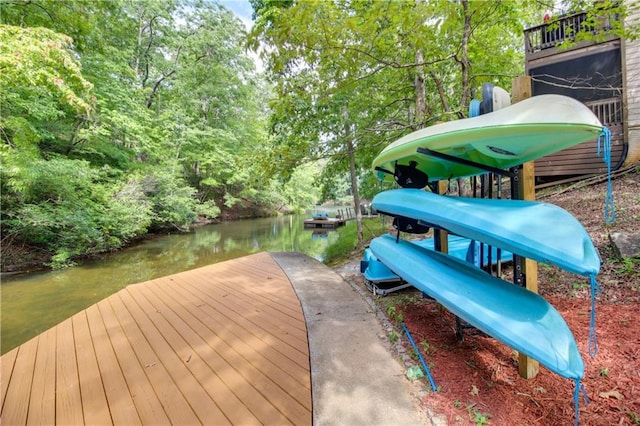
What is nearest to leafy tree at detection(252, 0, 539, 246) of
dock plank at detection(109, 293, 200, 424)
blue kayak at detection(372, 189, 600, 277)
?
blue kayak at detection(372, 189, 600, 277)

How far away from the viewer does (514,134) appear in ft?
4.59

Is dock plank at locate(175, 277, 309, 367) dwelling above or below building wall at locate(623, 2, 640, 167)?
below

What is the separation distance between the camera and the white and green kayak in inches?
51.5

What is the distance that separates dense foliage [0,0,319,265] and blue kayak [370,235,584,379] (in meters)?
2.87

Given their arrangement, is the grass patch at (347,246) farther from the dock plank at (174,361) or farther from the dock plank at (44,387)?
the dock plank at (44,387)

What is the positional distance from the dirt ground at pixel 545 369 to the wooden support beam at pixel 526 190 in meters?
0.08

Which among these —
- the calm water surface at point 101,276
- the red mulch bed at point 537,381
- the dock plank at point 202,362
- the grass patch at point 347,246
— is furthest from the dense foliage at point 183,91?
the dock plank at point 202,362

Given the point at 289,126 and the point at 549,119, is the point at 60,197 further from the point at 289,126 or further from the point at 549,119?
the point at 549,119

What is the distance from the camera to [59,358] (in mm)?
2182

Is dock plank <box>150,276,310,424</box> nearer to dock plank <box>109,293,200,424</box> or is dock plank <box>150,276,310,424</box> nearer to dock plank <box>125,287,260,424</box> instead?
dock plank <box>125,287,260,424</box>

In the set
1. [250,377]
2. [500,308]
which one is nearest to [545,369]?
[500,308]

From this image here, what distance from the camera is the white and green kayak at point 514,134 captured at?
4.29 ft

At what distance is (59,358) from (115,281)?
175 inches

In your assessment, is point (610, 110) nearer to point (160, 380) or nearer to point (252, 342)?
point (252, 342)
